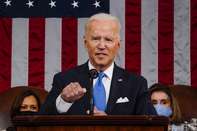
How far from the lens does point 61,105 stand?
2.79 meters

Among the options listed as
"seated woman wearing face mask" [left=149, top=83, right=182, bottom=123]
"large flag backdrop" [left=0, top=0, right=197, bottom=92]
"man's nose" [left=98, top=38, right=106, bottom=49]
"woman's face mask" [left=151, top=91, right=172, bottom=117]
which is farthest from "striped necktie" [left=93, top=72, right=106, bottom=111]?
"large flag backdrop" [left=0, top=0, right=197, bottom=92]

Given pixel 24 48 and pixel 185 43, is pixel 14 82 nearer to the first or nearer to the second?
pixel 24 48

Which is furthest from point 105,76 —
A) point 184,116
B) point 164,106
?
point 184,116

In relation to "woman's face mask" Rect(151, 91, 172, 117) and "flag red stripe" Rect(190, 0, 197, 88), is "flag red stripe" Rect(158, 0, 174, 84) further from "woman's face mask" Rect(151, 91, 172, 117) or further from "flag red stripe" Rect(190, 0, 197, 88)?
"woman's face mask" Rect(151, 91, 172, 117)

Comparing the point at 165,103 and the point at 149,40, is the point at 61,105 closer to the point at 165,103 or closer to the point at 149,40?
the point at 165,103

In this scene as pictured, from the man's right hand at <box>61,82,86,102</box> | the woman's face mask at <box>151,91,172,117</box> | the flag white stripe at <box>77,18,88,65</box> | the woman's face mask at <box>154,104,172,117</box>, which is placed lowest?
the woman's face mask at <box>154,104,172,117</box>

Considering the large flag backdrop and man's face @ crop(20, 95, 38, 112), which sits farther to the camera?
the large flag backdrop

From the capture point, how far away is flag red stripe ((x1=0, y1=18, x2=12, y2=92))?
19.7 feet

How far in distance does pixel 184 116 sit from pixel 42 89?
1324 mm

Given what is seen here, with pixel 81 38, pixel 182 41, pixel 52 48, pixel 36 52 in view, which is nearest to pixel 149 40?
pixel 182 41

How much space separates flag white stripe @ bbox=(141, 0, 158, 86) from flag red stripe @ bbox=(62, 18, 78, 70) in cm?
64

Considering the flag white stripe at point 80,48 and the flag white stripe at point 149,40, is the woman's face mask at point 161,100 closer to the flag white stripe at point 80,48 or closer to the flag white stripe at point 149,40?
the flag white stripe at point 149,40

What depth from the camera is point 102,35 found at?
300cm

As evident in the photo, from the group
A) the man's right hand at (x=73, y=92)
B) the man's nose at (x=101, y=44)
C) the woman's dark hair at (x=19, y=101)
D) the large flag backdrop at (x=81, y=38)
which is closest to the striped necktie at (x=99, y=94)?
the man's nose at (x=101, y=44)
